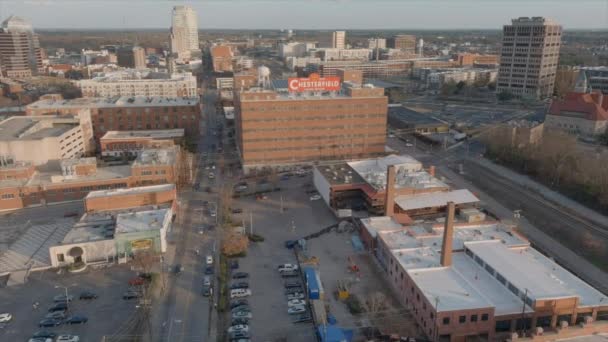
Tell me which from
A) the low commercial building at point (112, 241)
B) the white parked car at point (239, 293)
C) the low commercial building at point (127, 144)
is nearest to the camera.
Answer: the white parked car at point (239, 293)

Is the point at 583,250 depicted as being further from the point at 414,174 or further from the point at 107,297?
the point at 107,297

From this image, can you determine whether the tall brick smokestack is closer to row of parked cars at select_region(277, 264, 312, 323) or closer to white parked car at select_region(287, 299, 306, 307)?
row of parked cars at select_region(277, 264, 312, 323)

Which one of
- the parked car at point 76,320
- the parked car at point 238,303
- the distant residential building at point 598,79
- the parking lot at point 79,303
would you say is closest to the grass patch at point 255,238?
the parked car at point 238,303

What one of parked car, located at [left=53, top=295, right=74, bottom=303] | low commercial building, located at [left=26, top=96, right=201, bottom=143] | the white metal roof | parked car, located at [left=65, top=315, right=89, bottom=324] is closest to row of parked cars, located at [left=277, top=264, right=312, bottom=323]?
parked car, located at [left=65, top=315, right=89, bottom=324]

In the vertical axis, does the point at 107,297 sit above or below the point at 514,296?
below

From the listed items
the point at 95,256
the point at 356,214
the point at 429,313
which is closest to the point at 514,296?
the point at 429,313

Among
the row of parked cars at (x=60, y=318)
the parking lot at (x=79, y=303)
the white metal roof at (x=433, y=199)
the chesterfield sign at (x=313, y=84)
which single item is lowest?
the parking lot at (x=79, y=303)

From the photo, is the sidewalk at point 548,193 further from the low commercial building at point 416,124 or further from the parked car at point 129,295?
the parked car at point 129,295
